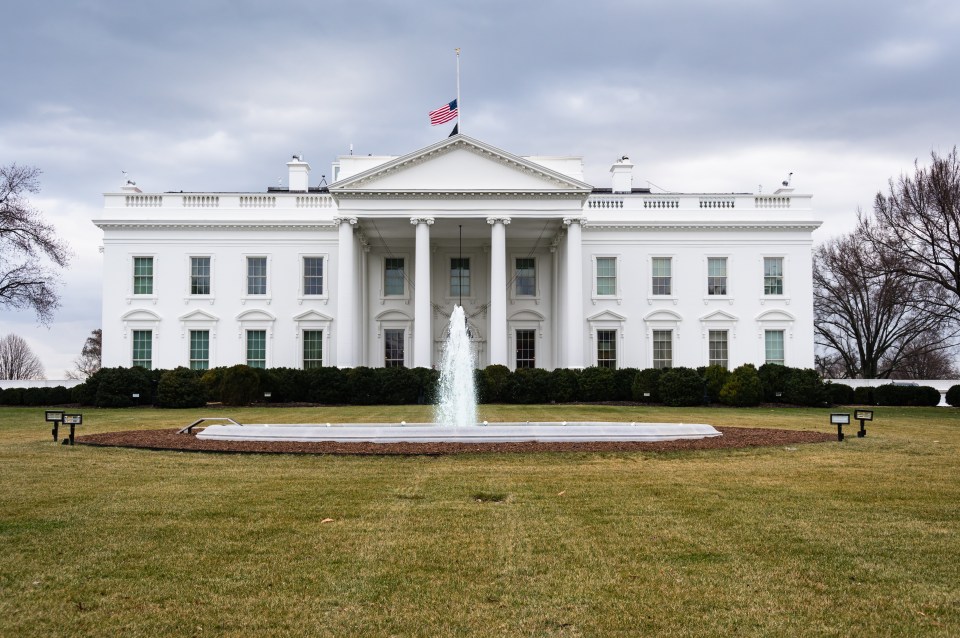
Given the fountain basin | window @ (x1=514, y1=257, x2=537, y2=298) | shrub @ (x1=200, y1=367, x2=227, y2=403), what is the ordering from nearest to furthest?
the fountain basin → shrub @ (x1=200, y1=367, x2=227, y2=403) → window @ (x1=514, y1=257, x2=537, y2=298)

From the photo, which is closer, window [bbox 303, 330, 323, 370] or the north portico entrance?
the north portico entrance

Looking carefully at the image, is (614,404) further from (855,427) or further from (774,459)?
(774,459)

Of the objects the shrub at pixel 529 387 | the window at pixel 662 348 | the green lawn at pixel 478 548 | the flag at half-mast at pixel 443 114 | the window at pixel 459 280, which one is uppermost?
the flag at half-mast at pixel 443 114

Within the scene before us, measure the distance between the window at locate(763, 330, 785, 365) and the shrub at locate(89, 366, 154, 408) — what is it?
2698 cm

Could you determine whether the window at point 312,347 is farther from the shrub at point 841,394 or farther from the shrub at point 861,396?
the shrub at point 861,396

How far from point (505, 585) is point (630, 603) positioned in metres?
0.98

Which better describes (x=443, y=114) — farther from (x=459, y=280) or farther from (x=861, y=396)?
(x=861, y=396)

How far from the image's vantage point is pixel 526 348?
132ft

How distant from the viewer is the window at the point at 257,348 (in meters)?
38.8

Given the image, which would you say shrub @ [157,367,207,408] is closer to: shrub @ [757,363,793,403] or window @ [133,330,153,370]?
window @ [133,330,153,370]

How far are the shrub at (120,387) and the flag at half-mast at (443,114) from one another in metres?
15.1

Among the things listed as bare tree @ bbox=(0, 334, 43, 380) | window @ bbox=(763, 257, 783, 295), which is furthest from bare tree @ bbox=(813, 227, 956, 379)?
bare tree @ bbox=(0, 334, 43, 380)

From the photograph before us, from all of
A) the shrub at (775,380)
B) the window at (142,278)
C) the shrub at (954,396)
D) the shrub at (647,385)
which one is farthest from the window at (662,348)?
the window at (142,278)

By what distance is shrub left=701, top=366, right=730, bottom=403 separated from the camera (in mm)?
31875
